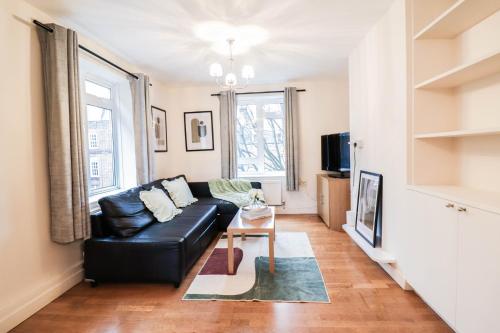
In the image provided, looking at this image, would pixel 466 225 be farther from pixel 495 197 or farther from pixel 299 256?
pixel 299 256

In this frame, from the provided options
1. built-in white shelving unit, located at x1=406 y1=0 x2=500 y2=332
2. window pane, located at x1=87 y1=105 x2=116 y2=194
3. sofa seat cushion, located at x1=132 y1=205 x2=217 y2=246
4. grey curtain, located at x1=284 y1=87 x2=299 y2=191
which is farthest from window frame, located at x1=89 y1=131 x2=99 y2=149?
built-in white shelving unit, located at x1=406 y1=0 x2=500 y2=332

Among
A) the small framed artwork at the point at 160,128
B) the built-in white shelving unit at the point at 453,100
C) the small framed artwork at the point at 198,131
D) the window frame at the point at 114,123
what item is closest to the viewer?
the built-in white shelving unit at the point at 453,100

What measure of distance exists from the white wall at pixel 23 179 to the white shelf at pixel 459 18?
300 centimetres

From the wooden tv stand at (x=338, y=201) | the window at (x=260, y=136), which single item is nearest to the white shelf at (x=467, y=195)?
the wooden tv stand at (x=338, y=201)

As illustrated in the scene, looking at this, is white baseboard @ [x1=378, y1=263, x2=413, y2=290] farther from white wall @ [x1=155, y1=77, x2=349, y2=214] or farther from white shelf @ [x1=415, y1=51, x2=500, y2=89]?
white wall @ [x1=155, y1=77, x2=349, y2=214]

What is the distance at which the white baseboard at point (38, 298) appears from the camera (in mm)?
1792

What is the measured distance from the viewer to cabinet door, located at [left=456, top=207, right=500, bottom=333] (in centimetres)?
125

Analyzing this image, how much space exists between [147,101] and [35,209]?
1.96 metres

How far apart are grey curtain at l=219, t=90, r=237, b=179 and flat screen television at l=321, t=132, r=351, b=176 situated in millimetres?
1575

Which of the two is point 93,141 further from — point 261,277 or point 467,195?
point 467,195

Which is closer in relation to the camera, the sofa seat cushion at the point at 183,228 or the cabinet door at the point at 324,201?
the sofa seat cushion at the point at 183,228

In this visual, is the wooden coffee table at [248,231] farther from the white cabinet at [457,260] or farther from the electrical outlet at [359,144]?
the electrical outlet at [359,144]

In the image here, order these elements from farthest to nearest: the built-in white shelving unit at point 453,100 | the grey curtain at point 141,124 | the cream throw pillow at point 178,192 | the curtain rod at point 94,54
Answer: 1. the cream throw pillow at point 178,192
2. the grey curtain at point 141,124
3. the curtain rod at point 94,54
4. the built-in white shelving unit at point 453,100

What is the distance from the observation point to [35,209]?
2.07 meters
